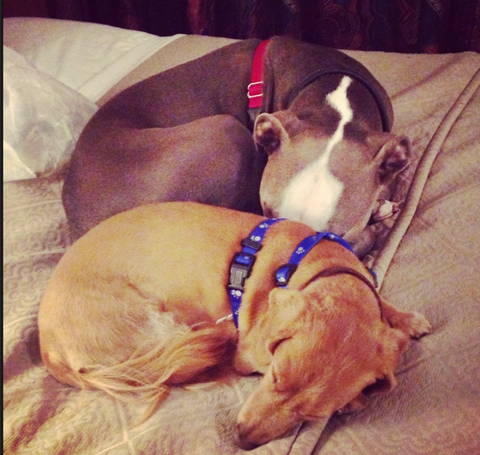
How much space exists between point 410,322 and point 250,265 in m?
0.39

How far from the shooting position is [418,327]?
1.01 m

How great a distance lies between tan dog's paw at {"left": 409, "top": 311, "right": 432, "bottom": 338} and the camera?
3.30 ft

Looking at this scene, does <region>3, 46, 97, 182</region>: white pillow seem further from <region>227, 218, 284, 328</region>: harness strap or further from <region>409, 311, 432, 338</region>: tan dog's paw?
<region>409, 311, 432, 338</region>: tan dog's paw

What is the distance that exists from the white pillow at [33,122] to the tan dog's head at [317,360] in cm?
100

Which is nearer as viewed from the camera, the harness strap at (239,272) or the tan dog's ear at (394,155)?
the harness strap at (239,272)

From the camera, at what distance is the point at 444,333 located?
983 millimetres

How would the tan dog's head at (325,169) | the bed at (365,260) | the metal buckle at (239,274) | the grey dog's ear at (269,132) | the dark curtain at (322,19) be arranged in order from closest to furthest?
the bed at (365,260) → the metal buckle at (239,274) → the tan dog's head at (325,169) → the grey dog's ear at (269,132) → the dark curtain at (322,19)

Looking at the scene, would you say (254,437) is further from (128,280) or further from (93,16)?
(93,16)

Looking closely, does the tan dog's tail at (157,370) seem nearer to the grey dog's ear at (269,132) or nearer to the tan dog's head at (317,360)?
the tan dog's head at (317,360)

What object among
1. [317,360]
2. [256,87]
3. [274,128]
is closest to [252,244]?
[317,360]

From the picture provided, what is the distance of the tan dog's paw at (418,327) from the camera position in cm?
101

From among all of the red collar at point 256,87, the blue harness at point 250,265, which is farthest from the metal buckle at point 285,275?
the red collar at point 256,87

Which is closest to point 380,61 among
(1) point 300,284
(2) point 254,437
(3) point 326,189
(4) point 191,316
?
(3) point 326,189

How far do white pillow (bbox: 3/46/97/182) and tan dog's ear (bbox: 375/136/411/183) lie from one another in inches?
42.0
